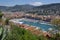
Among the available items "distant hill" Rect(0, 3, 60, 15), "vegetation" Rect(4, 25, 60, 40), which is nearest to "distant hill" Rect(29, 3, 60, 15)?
"distant hill" Rect(0, 3, 60, 15)

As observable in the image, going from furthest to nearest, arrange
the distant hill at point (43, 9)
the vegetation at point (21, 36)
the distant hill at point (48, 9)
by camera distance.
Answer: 1. the distant hill at point (48, 9)
2. the distant hill at point (43, 9)
3. the vegetation at point (21, 36)

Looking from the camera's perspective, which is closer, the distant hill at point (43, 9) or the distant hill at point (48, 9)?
the distant hill at point (43, 9)

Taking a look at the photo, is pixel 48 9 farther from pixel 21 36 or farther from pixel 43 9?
pixel 21 36

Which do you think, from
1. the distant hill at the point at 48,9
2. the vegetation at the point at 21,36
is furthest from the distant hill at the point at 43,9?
the vegetation at the point at 21,36

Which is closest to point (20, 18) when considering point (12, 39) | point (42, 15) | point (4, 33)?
point (42, 15)

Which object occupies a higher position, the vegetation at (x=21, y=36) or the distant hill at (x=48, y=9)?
the vegetation at (x=21, y=36)

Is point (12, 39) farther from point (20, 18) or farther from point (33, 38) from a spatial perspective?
point (20, 18)

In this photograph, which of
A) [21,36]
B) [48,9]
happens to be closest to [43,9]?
[48,9]

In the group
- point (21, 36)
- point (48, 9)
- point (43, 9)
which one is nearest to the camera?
point (21, 36)

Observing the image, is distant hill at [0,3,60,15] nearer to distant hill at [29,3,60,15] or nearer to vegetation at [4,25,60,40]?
distant hill at [29,3,60,15]

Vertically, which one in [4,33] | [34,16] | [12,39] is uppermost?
[4,33]

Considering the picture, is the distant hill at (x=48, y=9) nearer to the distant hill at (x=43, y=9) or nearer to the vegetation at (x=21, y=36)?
the distant hill at (x=43, y=9)
